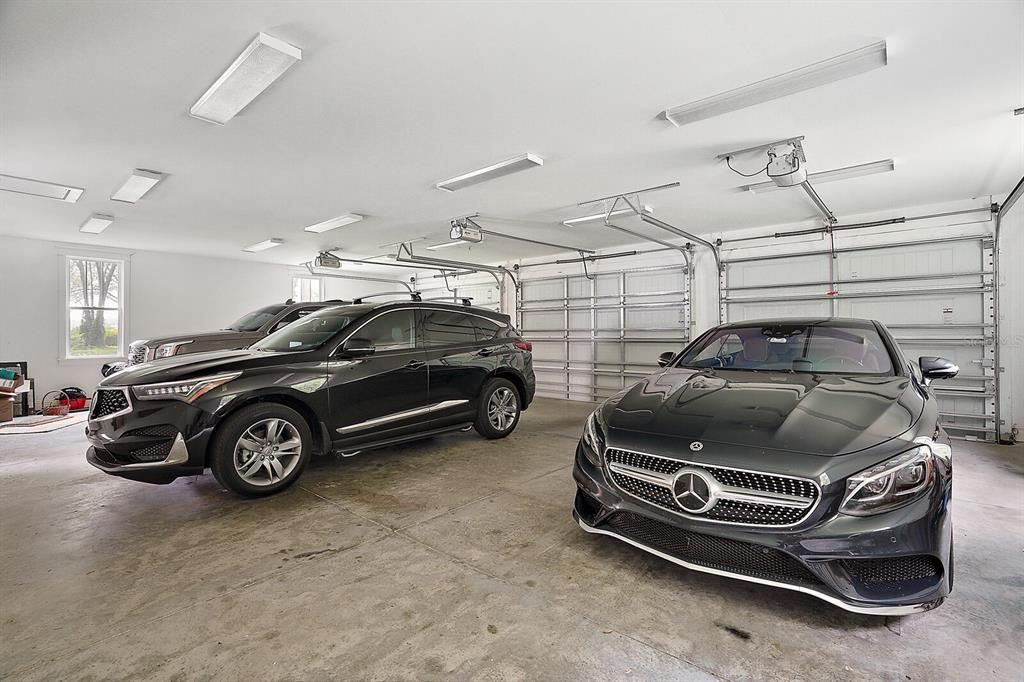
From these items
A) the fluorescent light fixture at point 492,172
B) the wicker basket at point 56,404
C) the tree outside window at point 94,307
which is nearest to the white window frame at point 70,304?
the tree outside window at point 94,307

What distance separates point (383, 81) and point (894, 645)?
391 centimetres

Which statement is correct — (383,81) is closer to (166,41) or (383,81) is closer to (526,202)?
(166,41)

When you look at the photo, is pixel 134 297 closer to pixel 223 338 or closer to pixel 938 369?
pixel 223 338

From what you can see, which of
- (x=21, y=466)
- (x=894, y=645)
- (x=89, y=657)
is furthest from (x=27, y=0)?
(x=894, y=645)

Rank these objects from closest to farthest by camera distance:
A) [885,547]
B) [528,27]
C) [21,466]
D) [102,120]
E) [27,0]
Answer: [885,547] < [27,0] < [528,27] < [102,120] < [21,466]

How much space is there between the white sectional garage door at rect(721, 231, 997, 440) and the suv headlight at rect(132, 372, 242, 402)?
23.3ft

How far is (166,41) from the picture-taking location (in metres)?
2.65

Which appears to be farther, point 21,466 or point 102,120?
point 21,466

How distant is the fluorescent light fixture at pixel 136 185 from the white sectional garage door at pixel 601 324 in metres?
6.62

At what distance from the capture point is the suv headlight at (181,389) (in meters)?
3.07

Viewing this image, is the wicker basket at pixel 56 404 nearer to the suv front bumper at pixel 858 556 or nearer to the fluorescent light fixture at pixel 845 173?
the suv front bumper at pixel 858 556

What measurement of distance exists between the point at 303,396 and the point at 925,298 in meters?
7.29

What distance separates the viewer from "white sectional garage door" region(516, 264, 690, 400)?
8.16 meters

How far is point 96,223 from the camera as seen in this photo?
687 centimetres
